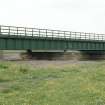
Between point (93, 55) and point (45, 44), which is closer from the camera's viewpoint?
point (45, 44)

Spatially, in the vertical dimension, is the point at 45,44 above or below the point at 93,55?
above

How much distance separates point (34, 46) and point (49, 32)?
4813 mm

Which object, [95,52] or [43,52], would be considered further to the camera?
[95,52]

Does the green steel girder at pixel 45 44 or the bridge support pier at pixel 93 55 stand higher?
the green steel girder at pixel 45 44

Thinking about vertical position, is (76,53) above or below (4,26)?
below

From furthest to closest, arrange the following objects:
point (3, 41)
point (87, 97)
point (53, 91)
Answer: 1. point (3, 41)
2. point (53, 91)
3. point (87, 97)

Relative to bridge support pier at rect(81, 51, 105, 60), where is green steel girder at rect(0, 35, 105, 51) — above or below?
above

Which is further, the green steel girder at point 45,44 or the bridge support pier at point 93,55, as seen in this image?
the bridge support pier at point 93,55

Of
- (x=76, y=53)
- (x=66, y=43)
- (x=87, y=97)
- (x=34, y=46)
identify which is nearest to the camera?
(x=87, y=97)

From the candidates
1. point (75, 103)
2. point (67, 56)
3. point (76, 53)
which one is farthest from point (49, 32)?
point (75, 103)

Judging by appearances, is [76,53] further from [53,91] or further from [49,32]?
[53,91]

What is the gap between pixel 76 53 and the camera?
76875mm

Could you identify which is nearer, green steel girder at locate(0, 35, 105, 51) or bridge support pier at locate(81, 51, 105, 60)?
green steel girder at locate(0, 35, 105, 51)

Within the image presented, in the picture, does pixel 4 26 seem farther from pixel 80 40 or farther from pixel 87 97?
pixel 87 97
